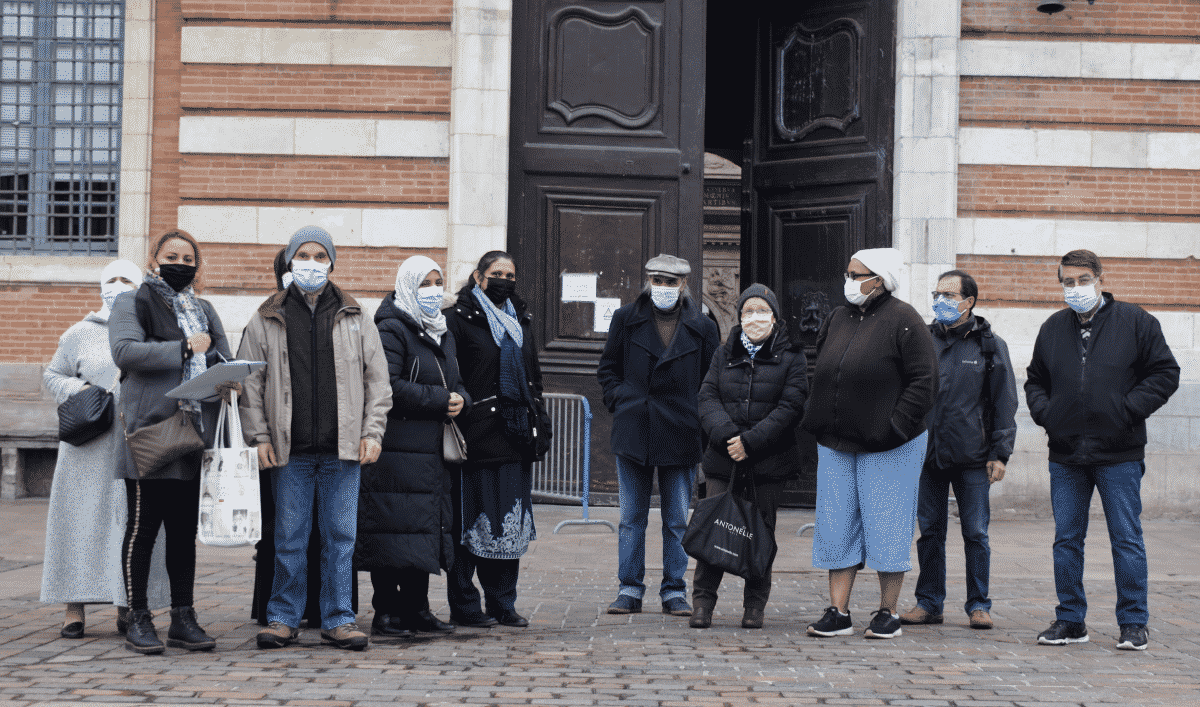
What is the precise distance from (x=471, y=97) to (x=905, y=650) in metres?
6.88

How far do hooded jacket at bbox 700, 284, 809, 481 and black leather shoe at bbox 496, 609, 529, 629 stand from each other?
122 cm

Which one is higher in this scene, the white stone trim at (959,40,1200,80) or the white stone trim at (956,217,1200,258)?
the white stone trim at (959,40,1200,80)

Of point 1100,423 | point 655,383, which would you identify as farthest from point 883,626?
point 655,383

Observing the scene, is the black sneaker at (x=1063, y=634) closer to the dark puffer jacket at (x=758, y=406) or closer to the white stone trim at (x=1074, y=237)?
the dark puffer jacket at (x=758, y=406)

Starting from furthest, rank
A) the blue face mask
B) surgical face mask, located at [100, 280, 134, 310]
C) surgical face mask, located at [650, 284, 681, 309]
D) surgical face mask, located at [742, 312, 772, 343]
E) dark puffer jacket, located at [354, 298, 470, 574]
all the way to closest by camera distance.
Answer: surgical face mask, located at [650, 284, 681, 309] < the blue face mask < surgical face mask, located at [742, 312, 772, 343] < surgical face mask, located at [100, 280, 134, 310] < dark puffer jacket, located at [354, 298, 470, 574]

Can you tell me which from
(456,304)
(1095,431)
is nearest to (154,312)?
(456,304)

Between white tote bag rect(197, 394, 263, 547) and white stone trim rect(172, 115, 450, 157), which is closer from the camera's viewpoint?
white tote bag rect(197, 394, 263, 547)

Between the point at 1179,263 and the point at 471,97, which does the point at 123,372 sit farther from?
the point at 1179,263

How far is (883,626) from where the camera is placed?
6117mm

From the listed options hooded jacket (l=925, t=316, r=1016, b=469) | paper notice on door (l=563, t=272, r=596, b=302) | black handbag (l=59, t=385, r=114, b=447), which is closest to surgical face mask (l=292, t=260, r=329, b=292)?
black handbag (l=59, t=385, r=114, b=447)

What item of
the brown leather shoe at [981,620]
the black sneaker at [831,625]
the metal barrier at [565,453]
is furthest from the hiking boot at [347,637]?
the metal barrier at [565,453]

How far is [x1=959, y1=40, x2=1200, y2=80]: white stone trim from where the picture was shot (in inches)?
444

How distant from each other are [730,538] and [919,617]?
3.83ft

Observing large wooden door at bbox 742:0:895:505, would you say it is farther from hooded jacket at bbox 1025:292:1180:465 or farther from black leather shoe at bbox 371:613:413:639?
black leather shoe at bbox 371:613:413:639
